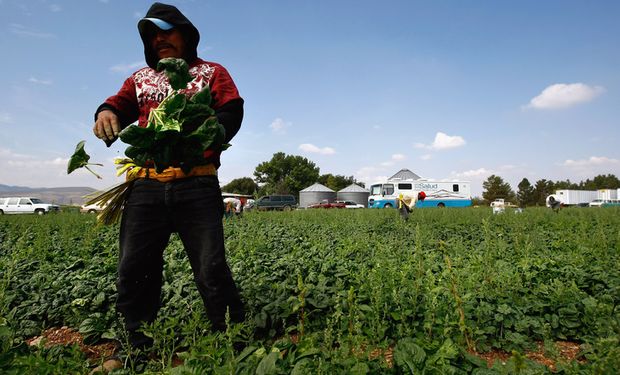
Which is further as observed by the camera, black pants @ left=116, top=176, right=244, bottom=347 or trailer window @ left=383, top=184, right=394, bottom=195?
trailer window @ left=383, top=184, right=394, bottom=195

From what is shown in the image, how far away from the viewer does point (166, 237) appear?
Answer: 2279 mm

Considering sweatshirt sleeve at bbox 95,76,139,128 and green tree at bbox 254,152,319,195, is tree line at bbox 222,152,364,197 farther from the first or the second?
sweatshirt sleeve at bbox 95,76,139,128

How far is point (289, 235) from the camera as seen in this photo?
8.35 m

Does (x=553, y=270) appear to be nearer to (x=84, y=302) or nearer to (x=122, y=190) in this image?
(x=122, y=190)

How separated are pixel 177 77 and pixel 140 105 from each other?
656 mm

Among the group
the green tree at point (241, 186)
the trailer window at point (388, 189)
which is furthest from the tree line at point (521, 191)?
the green tree at point (241, 186)

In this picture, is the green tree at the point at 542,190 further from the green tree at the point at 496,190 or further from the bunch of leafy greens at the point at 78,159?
the bunch of leafy greens at the point at 78,159

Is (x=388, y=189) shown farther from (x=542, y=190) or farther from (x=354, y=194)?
(x=542, y=190)

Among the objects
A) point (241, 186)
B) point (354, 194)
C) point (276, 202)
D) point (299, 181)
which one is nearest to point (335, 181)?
point (299, 181)

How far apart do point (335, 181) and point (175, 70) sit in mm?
79736

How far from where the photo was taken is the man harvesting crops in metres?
2.13

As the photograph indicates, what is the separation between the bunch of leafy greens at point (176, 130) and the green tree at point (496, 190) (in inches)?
2278

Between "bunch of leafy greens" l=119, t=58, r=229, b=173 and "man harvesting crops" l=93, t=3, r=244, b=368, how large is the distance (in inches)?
7.7

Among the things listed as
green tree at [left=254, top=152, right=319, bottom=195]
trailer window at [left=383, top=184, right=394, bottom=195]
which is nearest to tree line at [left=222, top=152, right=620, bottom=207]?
green tree at [left=254, top=152, right=319, bottom=195]
